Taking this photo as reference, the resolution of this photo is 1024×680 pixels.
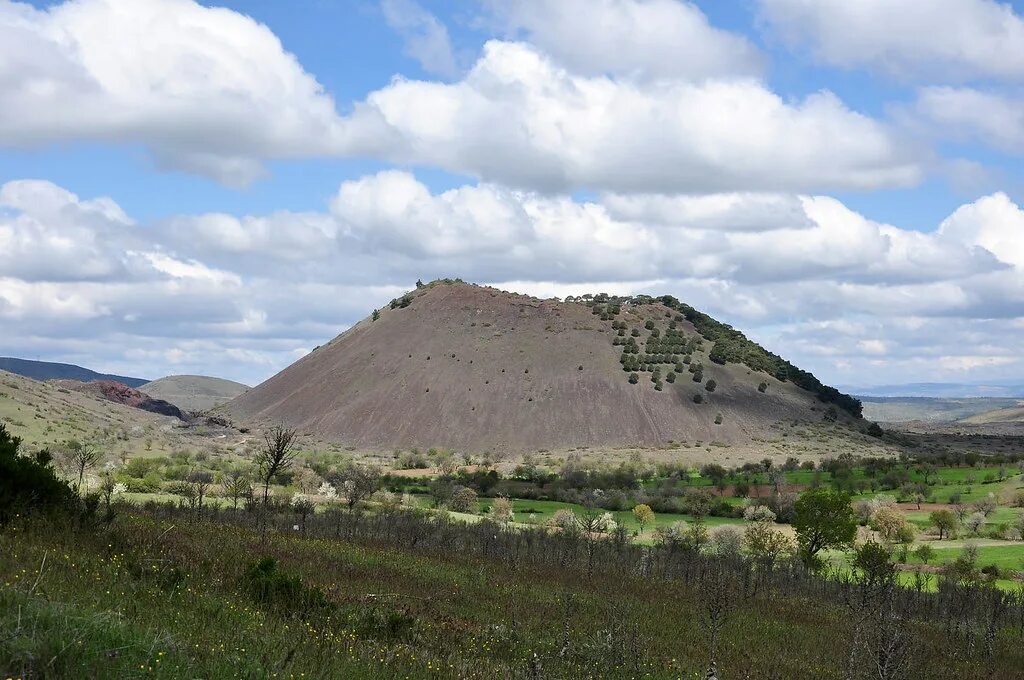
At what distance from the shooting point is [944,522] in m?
54.9

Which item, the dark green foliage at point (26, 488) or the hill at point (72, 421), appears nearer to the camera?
the dark green foliage at point (26, 488)

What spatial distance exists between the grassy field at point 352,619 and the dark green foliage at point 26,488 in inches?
44.3

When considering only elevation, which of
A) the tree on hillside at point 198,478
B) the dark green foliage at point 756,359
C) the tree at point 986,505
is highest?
the dark green foliage at point 756,359

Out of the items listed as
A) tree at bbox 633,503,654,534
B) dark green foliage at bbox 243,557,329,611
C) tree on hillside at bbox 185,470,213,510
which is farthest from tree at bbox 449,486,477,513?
dark green foliage at bbox 243,557,329,611

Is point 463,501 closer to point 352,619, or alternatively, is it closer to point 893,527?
point 893,527

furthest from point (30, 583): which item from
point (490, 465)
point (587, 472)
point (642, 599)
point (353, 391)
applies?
point (353, 391)

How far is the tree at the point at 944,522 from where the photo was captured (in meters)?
54.9

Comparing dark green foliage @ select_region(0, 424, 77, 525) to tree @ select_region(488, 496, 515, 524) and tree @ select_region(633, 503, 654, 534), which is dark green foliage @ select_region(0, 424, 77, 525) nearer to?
tree @ select_region(488, 496, 515, 524)

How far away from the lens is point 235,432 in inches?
4395

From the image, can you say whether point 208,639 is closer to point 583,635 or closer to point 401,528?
point 583,635

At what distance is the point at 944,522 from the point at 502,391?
229ft

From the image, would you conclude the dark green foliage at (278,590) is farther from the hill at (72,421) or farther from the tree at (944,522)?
the hill at (72,421)

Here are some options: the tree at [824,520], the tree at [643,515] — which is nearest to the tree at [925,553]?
the tree at [824,520]

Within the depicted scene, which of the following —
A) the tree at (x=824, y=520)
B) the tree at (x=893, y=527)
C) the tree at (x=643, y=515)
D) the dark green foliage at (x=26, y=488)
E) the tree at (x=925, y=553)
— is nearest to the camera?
the dark green foliage at (x=26, y=488)
